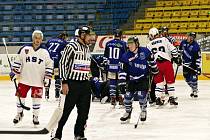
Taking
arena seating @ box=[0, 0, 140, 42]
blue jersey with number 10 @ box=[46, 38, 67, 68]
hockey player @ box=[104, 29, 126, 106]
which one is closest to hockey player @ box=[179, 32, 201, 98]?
hockey player @ box=[104, 29, 126, 106]

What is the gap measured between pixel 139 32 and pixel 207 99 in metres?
11.3

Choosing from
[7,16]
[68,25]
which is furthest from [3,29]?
[68,25]

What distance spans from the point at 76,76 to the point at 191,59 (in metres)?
5.74

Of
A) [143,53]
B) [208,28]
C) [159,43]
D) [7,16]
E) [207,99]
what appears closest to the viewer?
[143,53]

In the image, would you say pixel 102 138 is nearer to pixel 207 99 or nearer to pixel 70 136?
pixel 70 136

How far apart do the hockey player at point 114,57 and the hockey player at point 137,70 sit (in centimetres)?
204

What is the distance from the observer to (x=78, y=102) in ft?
17.7

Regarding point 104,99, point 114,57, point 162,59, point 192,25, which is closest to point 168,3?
point 192,25

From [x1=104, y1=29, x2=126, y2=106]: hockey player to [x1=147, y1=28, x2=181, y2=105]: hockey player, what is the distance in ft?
1.64

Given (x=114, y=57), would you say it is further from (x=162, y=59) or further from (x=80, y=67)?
(x=80, y=67)

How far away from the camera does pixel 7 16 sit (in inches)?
903

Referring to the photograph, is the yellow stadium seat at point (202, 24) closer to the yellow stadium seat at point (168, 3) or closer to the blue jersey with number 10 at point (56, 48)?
the yellow stadium seat at point (168, 3)

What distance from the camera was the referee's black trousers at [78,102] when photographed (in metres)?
5.32

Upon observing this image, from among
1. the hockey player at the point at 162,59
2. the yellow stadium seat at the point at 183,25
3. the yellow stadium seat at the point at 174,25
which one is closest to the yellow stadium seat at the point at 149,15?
the yellow stadium seat at the point at 174,25
